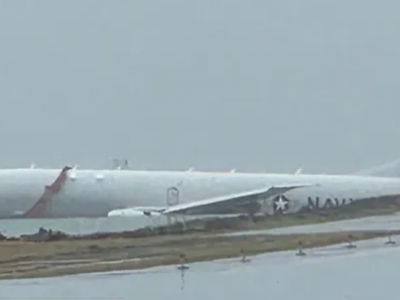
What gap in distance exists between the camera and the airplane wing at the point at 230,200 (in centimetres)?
3684

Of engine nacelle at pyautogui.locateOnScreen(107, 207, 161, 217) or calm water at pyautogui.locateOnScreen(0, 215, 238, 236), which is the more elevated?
engine nacelle at pyautogui.locateOnScreen(107, 207, 161, 217)

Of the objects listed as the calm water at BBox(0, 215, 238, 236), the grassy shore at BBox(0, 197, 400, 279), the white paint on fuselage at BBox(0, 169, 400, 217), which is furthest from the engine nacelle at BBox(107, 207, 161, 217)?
the grassy shore at BBox(0, 197, 400, 279)

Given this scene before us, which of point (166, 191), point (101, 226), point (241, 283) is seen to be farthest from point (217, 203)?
point (241, 283)

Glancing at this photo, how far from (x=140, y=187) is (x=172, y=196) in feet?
4.24

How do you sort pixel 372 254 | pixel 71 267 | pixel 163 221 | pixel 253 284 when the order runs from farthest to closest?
1. pixel 163 221
2. pixel 372 254
3. pixel 71 267
4. pixel 253 284

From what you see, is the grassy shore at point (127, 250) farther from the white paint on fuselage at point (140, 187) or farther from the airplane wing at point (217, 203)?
the white paint on fuselage at point (140, 187)

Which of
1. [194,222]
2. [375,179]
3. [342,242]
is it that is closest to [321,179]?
[375,179]

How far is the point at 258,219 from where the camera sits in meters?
33.2

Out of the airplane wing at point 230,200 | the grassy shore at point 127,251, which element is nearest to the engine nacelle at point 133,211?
the airplane wing at point 230,200

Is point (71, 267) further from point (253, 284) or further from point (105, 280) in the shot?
point (253, 284)

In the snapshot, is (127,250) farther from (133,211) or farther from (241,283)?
(133,211)

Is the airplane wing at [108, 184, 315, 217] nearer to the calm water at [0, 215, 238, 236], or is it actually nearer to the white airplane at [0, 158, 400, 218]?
the white airplane at [0, 158, 400, 218]

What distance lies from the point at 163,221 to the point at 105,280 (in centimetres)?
1634

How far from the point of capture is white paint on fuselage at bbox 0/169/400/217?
3653cm
